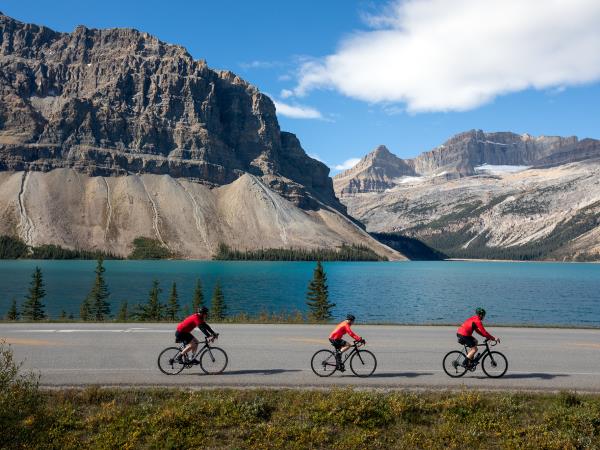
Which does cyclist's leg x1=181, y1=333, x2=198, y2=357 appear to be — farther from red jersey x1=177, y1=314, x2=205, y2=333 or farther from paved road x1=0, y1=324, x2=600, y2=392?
paved road x1=0, y1=324, x2=600, y2=392

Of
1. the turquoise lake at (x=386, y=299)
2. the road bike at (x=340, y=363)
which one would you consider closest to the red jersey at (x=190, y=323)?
the road bike at (x=340, y=363)

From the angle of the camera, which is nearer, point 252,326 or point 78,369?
point 78,369

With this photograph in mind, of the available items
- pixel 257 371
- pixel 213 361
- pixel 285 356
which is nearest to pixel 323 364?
pixel 257 371

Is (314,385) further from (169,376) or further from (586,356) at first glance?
(586,356)

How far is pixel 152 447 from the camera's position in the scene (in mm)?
11273

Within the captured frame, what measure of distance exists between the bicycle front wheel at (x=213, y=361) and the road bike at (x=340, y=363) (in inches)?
123

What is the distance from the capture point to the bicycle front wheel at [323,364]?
1748cm

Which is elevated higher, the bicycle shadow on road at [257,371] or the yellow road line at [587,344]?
the bicycle shadow on road at [257,371]

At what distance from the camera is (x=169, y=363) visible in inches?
683

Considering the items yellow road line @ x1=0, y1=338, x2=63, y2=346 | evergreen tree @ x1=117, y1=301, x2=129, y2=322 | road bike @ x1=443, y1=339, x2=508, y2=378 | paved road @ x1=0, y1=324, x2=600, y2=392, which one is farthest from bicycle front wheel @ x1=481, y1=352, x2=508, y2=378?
evergreen tree @ x1=117, y1=301, x2=129, y2=322

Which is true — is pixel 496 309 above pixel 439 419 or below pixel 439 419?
below

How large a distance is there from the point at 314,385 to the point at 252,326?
13501 mm

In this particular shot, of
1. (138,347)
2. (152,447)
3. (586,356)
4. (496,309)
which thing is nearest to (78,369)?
(138,347)

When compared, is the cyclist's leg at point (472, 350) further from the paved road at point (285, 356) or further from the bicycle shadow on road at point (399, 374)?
the bicycle shadow on road at point (399, 374)
